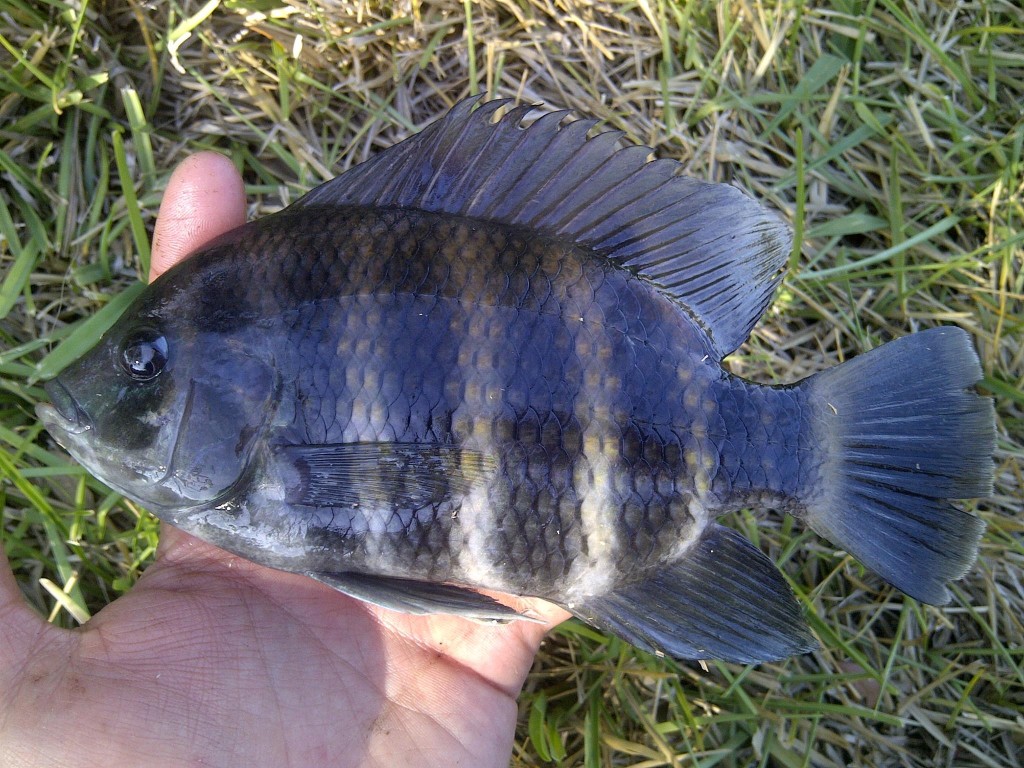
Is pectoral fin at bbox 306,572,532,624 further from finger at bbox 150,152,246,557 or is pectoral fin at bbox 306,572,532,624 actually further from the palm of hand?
finger at bbox 150,152,246,557

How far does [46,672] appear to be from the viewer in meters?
1.80

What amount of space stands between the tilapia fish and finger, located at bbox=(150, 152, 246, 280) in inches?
14.6

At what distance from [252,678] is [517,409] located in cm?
108

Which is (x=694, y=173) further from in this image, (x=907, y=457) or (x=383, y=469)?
(x=383, y=469)

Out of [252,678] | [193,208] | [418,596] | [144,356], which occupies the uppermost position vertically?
[193,208]

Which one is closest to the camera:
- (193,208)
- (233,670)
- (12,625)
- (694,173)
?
(12,625)

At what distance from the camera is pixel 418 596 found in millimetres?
1901

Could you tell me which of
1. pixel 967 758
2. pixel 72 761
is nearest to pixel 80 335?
pixel 72 761

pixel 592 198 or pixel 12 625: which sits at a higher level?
pixel 592 198

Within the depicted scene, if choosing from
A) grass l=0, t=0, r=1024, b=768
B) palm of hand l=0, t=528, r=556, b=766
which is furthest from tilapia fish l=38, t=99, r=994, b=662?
grass l=0, t=0, r=1024, b=768

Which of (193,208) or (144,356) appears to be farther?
(193,208)

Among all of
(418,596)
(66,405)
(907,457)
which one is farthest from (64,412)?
(907,457)

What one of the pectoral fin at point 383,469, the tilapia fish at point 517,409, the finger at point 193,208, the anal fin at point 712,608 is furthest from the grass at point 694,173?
the pectoral fin at point 383,469

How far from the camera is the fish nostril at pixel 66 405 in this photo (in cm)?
189
